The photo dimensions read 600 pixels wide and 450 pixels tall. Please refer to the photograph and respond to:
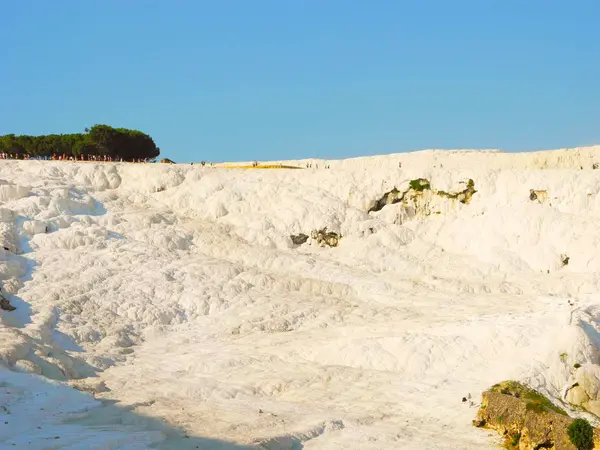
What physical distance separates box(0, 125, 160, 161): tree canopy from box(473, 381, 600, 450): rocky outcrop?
169 feet

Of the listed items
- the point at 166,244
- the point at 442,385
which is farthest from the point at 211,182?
the point at 442,385

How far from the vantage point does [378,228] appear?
37500 mm

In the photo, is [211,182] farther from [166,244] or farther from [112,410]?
[112,410]

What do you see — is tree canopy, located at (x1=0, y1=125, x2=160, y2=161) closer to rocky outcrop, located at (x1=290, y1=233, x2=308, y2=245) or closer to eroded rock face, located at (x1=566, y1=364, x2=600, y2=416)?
rocky outcrop, located at (x1=290, y1=233, x2=308, y2=245)

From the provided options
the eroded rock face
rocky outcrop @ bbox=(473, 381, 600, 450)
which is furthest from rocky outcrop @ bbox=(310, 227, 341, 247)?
rocky outcrop @ bbox=(473, 381, 600, 450)

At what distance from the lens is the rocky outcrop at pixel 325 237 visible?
37156mm

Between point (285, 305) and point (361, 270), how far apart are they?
5.28 meters

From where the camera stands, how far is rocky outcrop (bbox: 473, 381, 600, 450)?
17.7 meters

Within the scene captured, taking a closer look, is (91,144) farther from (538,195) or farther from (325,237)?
(538,195)

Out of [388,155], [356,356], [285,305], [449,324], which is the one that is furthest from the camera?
[388,155]

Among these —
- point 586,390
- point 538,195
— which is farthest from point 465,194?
point 586,390

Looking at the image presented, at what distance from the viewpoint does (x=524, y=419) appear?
60.8 ft

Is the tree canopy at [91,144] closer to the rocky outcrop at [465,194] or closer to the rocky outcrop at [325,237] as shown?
the rocky outcrop at [325,237]

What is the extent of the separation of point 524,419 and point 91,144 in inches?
2229
